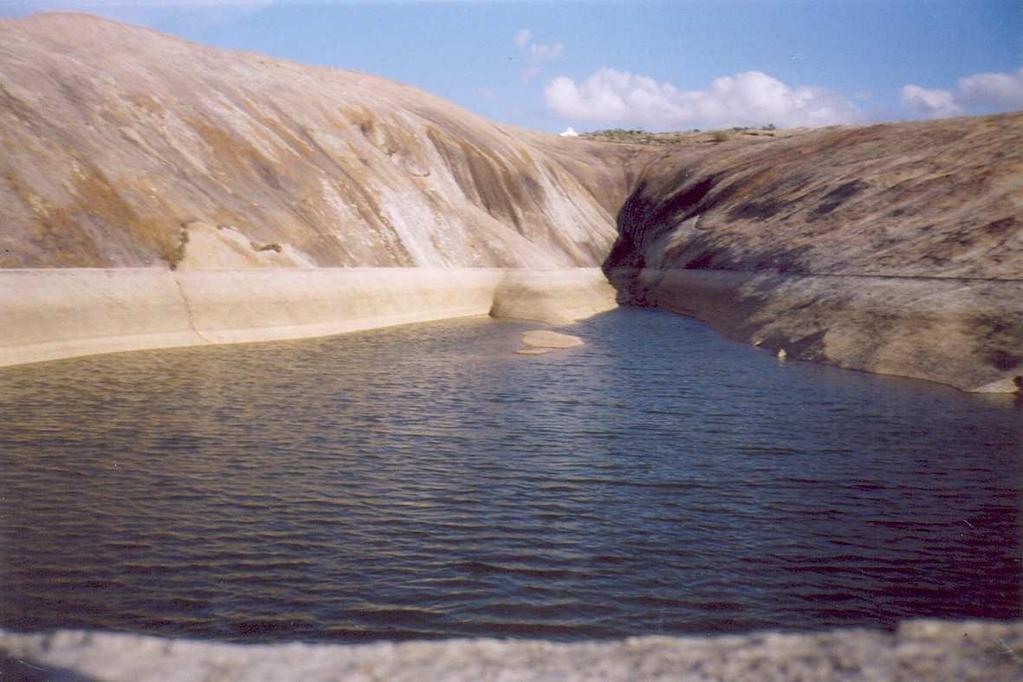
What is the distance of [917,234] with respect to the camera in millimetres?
30688

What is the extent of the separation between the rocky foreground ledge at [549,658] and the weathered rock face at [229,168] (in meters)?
21.8

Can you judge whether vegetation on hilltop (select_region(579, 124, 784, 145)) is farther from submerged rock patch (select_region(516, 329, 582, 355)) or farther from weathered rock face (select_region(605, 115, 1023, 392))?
submerged rock patch (select_region(516, 329, 582, 355))

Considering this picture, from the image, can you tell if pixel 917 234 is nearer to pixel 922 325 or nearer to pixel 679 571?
pixel 922 325

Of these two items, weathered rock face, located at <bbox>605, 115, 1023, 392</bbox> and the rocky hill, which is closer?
weathered rock face, located at <bbox>605, 115, 1023, 392</bbox>

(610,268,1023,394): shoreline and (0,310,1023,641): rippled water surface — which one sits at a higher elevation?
(610,268,1023,394): shoreline

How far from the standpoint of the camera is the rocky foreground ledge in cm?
586

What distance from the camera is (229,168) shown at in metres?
37.4

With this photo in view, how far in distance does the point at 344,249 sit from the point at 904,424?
26891mm

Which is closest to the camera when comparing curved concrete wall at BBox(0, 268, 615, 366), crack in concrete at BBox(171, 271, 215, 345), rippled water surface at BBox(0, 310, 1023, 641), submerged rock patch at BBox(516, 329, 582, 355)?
rippled water surface at BBox(0, 310, 1023, 641)

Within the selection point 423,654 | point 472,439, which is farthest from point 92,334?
point 423,654

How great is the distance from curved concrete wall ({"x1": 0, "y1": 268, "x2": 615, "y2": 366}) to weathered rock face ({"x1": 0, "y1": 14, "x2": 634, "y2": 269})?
4.49ft

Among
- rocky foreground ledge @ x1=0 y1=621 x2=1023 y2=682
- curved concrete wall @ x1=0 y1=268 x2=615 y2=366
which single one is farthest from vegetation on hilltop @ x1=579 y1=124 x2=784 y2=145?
rocky foreground ledge @ x1=0 y1=621 x2=1023 y2=682

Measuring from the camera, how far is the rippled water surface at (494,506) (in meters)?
8.12

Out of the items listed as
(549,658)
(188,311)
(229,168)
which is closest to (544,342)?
(188,311)
